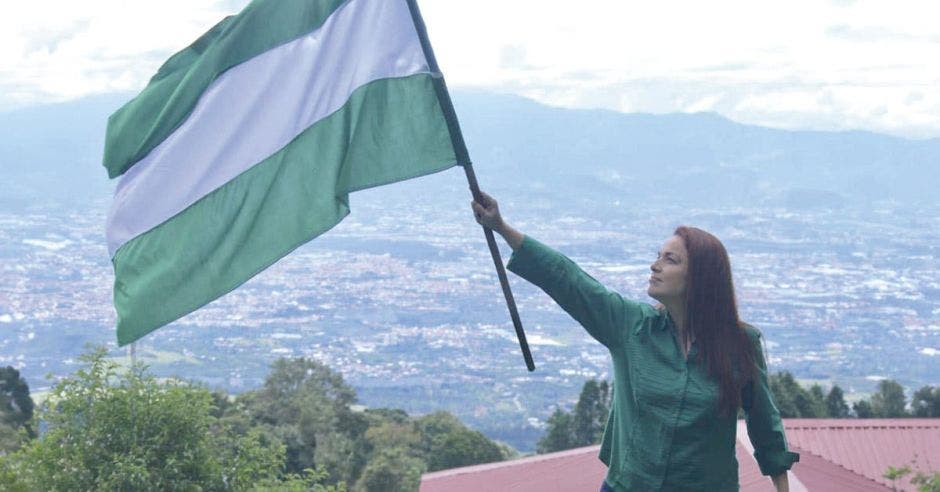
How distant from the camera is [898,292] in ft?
362

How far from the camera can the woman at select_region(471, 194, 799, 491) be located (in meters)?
3.60

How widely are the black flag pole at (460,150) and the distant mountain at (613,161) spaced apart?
113 metres

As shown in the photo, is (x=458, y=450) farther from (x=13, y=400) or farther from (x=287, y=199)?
(x=287, y=199)

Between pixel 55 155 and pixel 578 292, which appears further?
pixel 55 155

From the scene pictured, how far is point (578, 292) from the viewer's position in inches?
144

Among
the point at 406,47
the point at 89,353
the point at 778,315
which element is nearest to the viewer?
the point at 406,47

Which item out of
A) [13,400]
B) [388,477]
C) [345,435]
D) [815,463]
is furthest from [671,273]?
[345,435]

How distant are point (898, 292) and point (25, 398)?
300ft

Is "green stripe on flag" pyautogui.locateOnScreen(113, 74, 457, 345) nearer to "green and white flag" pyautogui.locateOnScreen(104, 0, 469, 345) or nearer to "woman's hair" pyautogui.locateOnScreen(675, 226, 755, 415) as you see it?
"green and white flag" pyautogui.locateOnScreen(104, 0, 469, 345)

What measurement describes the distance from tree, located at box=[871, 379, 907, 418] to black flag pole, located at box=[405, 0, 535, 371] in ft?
108

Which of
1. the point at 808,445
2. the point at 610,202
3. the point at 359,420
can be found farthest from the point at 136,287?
the point at 610,202

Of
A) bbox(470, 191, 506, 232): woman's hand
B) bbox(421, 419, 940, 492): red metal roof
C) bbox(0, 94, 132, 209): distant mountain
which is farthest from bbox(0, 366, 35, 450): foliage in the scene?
bbox(0, 94, 132, 209): distant mountain

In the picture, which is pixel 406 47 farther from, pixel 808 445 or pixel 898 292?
pixel 898 292

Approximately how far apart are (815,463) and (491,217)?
14152 mm
